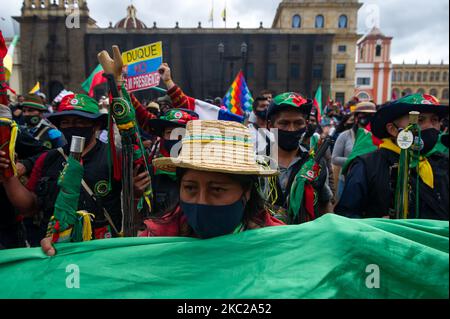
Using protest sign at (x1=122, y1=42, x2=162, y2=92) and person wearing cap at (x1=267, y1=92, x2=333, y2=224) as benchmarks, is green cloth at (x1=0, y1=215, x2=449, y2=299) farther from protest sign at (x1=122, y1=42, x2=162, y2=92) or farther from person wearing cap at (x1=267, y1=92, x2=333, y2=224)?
protest sign at (x1=122, y1=42, x2=162, y2=92)

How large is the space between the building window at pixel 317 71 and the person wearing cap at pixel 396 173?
3937 cm

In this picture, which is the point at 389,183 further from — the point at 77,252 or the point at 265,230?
the point at 77,252

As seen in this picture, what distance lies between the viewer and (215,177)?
62.7 inches

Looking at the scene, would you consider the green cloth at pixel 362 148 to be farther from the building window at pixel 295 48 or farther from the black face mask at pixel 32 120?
the building window at pixel 295 48

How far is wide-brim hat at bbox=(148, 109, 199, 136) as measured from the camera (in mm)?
3353

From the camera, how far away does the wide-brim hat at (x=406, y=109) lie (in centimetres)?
255

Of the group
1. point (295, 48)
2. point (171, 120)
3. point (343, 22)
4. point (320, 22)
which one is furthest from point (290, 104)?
point (343, 22)

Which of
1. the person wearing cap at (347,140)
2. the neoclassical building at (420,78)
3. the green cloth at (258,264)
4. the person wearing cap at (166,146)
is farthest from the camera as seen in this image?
the neoclassical building at (420,78)

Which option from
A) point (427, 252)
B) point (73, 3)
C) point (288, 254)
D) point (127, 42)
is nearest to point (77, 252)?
point (288, 254)

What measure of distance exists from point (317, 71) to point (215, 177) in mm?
40926

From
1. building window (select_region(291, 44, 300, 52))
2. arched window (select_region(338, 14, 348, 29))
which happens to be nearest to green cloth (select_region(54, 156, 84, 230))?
building window (select_region(291, 44, 300, 52))

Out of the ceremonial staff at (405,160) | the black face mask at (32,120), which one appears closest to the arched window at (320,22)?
the black face mask at (32,120)

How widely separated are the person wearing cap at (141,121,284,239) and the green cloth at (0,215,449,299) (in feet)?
0.29

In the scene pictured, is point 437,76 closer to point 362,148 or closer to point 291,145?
point 362,148
